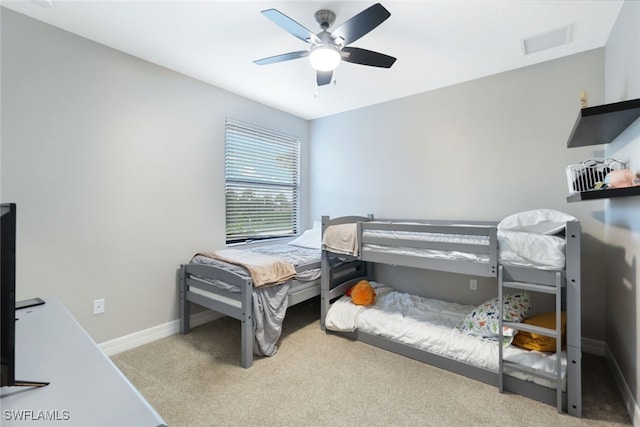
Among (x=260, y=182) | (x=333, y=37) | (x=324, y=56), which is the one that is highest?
(x=333, y=37)

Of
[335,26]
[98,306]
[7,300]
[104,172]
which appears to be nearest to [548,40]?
[335,26]

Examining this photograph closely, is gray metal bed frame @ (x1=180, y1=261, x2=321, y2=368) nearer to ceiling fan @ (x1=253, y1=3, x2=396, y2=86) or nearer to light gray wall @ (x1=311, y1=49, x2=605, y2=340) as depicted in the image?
light gray wall @ (x1=311, y1=49, x2=605, y2=340)

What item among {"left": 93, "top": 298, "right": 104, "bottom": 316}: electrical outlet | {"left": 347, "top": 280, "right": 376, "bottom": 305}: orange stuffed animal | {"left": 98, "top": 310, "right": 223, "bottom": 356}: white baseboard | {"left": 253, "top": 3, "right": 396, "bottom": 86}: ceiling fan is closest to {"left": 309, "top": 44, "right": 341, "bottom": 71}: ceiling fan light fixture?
{"left": 253, "top": 3, "right": 396, "bottom": 86}: ceiling fan

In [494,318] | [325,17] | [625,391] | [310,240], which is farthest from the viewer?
[310,240]

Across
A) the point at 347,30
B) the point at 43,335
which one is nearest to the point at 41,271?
the point at 43,335

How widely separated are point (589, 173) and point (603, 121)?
13.8 inches

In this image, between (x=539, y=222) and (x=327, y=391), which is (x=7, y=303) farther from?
(x=539, y=222)

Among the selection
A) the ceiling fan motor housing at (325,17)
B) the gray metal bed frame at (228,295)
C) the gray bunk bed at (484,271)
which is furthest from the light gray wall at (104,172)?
the ceiling fan motor housing at (325,17)

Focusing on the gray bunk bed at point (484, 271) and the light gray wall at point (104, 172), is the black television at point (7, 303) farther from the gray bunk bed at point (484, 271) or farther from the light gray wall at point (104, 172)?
the gray bunk bed at point (484, 271)

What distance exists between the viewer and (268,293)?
2.41 meters

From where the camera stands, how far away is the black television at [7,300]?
76 cm

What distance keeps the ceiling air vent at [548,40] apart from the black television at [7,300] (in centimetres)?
318

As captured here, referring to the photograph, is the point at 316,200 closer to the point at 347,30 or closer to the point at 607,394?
the point at 347,30

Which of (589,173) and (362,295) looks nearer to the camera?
(589,173)
